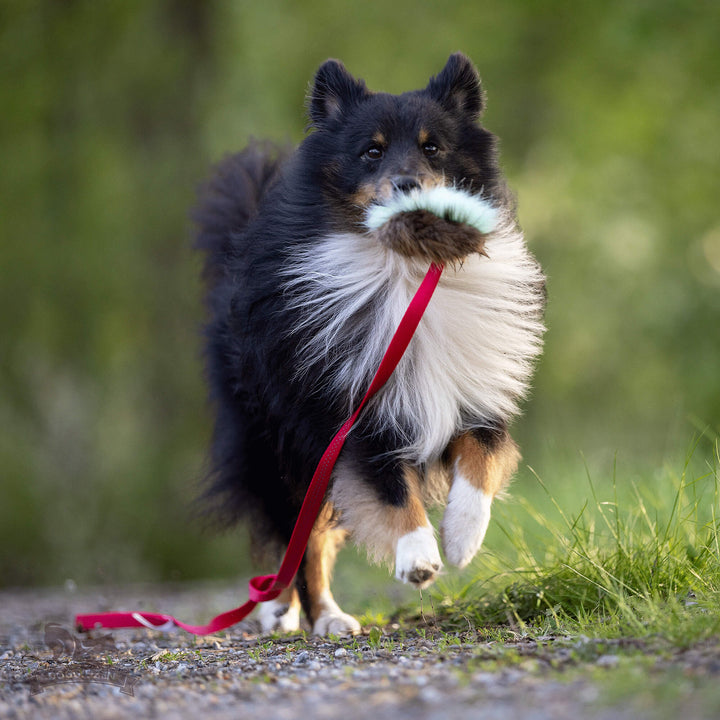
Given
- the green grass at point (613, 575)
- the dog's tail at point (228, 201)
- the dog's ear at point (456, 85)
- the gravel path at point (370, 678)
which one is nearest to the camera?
the gravel path at point (370, 678)

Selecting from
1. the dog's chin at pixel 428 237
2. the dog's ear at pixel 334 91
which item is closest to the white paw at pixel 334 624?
the dog's chin at pixel 428 237

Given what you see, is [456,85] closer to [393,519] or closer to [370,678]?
[393,519]

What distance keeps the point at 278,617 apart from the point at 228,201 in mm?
2190

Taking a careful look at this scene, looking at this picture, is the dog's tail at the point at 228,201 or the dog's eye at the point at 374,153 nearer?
the dog's eye at the point at 374,153

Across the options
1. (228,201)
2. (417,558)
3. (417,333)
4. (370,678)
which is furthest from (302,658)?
(228,201)

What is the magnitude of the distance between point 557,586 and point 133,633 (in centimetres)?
221

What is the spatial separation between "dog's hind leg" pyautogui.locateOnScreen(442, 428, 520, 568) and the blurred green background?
5686 millimetres

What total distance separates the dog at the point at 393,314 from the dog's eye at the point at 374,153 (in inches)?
0.4

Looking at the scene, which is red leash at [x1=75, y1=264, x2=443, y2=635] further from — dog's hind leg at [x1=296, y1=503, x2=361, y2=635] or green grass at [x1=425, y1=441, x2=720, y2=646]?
green grass at [x1=425, y1=441, x2=720, y2=646]

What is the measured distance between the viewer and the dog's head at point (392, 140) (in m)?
3.75

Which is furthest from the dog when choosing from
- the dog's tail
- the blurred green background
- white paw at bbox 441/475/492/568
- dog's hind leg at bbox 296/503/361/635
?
the blurred green background

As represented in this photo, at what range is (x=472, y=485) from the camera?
3.62 m

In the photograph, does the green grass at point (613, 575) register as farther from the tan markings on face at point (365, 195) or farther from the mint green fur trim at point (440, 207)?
the tan markings on face at point (365, 195)

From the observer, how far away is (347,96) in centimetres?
407
